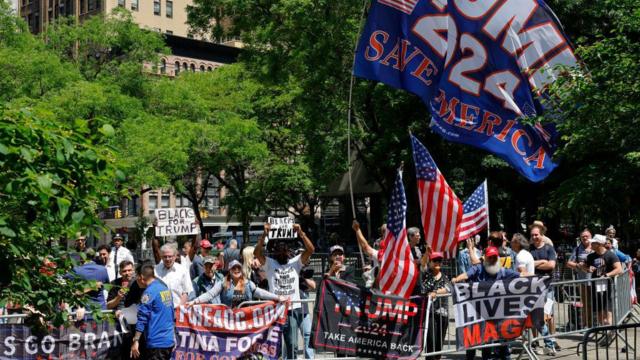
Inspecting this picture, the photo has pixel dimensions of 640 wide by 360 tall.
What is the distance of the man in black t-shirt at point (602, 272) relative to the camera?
1366 cm

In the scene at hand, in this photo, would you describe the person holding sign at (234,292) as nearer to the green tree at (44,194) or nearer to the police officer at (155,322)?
the police officer at (155,322)

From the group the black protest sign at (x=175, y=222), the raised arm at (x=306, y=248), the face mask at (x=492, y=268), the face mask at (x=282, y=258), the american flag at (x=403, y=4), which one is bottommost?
the face mask at (x=492, y=268)

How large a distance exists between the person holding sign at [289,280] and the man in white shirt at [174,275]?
1156 millimetres

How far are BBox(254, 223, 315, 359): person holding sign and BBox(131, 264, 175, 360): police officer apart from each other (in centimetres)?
209

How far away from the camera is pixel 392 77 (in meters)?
14.4

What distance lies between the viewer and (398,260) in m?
11.1

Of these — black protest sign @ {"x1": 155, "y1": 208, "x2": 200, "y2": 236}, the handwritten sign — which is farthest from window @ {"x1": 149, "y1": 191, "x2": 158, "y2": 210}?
black protest sign @ {"x1": 155, "y1": 208, "x2": 200, "y2": 236}

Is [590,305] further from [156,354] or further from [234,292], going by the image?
[156,354]

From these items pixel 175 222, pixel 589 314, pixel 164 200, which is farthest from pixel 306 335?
pixel 164 200

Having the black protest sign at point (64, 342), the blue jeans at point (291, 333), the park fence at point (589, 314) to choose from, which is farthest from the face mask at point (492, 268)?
the black protest sign at point (64, 342)

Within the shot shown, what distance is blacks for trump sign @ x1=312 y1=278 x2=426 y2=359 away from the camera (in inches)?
440

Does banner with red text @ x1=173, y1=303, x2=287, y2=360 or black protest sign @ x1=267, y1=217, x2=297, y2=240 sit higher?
black protest sign @ x1=267, y1=217, x2=297, y2=240

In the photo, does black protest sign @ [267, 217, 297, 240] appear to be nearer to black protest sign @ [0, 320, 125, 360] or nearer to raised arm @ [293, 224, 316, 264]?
raised arm @ [293, 224, 316, 264]

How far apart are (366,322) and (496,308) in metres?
1.77
